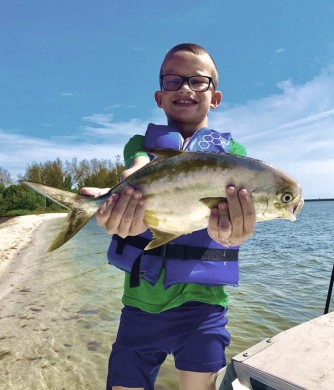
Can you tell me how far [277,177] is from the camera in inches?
94.1

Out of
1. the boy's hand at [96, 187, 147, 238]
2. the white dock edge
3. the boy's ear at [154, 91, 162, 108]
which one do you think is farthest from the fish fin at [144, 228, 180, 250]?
the boy's ear at [154, 91, 162, 108]

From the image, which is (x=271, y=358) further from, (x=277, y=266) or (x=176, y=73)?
(x=277, y=266)

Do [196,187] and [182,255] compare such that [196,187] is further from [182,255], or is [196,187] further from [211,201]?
[182,255]

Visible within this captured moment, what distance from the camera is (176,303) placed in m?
3.10

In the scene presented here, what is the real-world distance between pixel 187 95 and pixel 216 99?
0.50 metres

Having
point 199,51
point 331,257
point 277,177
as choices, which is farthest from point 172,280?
point 331,257

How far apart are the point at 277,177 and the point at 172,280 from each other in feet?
4.19

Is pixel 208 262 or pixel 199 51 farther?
pixel 199 51

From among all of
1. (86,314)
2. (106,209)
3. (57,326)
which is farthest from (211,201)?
(86,314)

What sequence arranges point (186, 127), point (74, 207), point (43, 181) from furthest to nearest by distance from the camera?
point (43, 181) < point (186, 127) < point (74, 207)

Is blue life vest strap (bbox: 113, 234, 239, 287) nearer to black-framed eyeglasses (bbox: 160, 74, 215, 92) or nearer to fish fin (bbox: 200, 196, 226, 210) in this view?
fish fin (bbox: 200, 196, 226, 210)

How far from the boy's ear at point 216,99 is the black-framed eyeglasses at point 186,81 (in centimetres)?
24

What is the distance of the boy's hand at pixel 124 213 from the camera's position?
2.53 meters

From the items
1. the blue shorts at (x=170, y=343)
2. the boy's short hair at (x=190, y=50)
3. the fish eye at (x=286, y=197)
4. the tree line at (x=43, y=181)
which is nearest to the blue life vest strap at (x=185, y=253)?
the blue shorts at (x=170, y=343)
